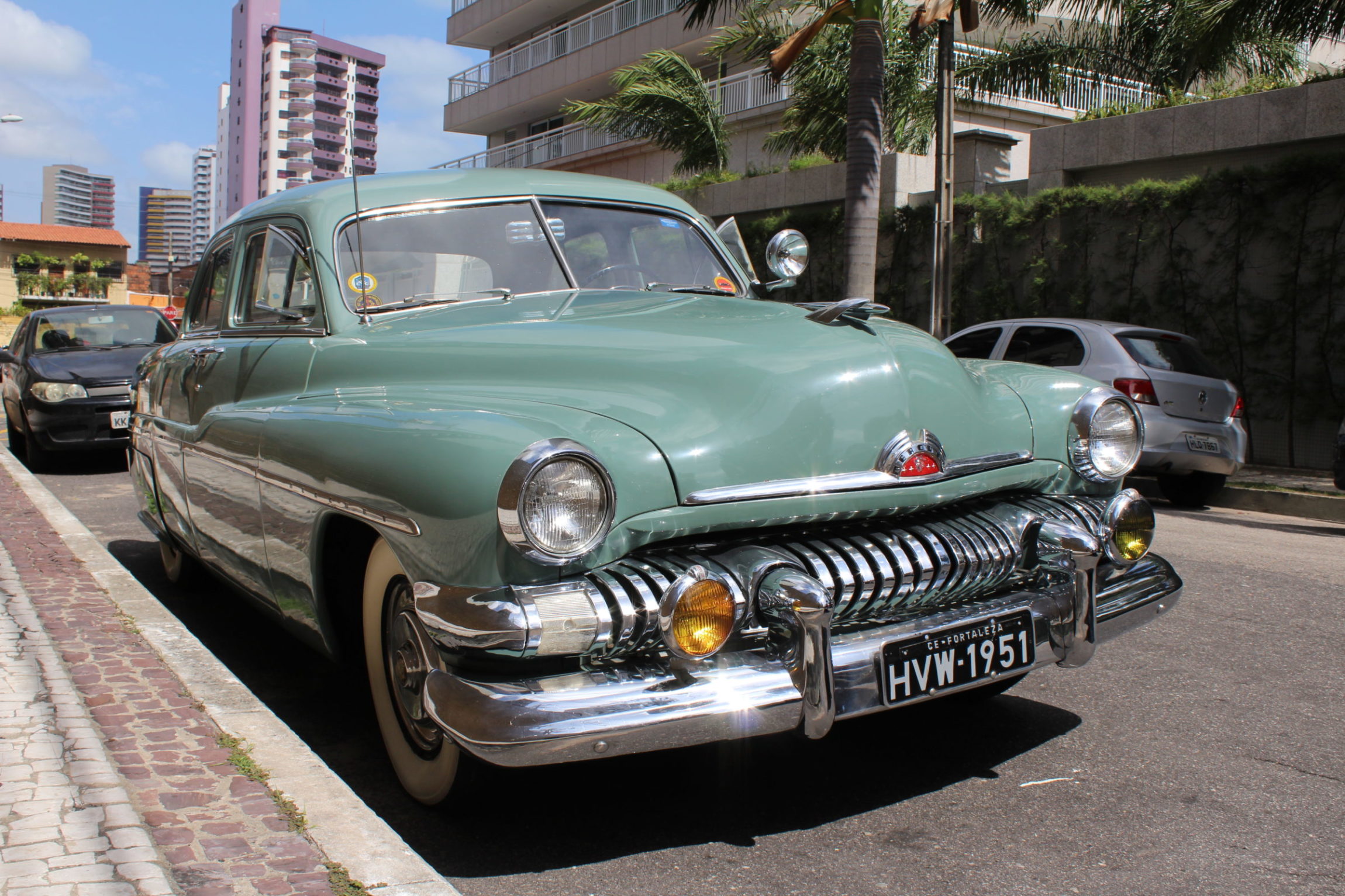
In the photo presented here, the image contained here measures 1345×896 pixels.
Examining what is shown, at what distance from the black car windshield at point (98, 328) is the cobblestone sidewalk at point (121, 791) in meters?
8.33

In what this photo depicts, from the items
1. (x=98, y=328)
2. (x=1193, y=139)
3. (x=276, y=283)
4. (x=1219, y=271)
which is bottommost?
(x=276, y=283)

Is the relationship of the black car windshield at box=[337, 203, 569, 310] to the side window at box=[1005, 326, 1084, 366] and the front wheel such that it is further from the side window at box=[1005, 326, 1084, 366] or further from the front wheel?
the side window at box=[1005, 326, 1084, 366]

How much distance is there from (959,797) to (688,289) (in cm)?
199

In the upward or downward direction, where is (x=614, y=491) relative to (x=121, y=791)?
upward

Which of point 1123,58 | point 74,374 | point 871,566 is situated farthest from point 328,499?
point 1123,58

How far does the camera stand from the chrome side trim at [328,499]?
2.67m

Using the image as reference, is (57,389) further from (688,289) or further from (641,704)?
(641,704)

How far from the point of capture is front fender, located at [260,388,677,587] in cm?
246

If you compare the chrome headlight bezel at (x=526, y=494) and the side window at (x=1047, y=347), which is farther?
the side window at (x=1047, y=347)

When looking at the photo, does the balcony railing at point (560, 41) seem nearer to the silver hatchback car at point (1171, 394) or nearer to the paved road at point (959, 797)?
the silver hatchback car at point (1171, 394)

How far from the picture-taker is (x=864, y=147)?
1238cm

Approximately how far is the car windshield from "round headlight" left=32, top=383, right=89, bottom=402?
7979 millimetres

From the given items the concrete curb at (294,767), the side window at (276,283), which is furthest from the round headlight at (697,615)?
the side window at (276,283)

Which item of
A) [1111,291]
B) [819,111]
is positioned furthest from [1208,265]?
[819,111]
